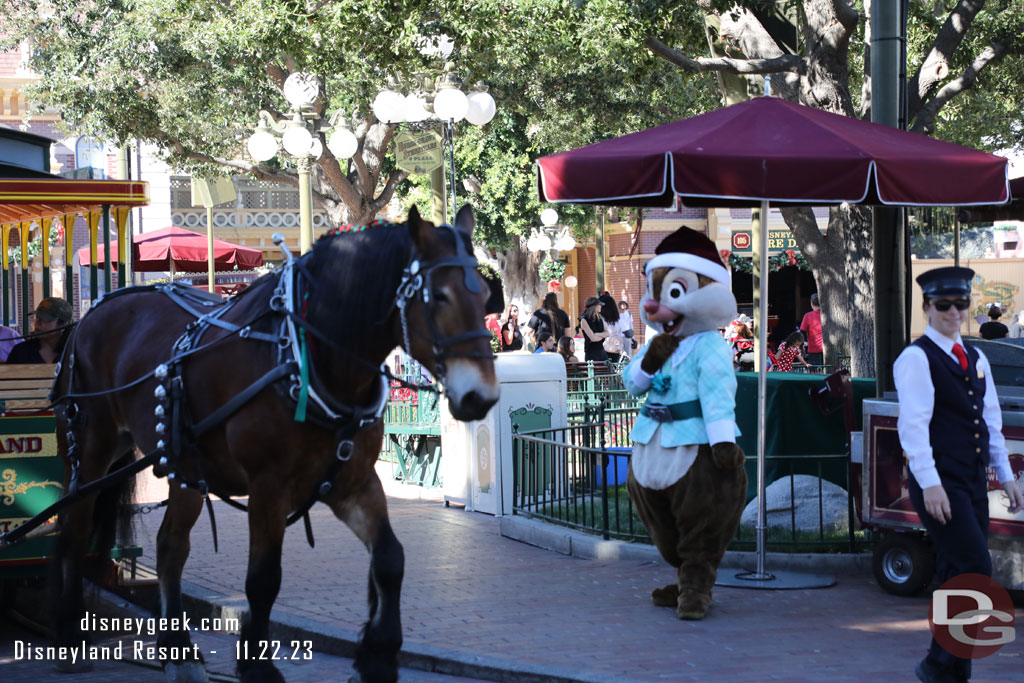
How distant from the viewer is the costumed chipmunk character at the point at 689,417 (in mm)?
6629

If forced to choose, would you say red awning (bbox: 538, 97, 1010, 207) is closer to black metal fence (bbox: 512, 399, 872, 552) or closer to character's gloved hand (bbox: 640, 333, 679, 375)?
character's gloved hand (bbox: 640, 333, 679, 375)

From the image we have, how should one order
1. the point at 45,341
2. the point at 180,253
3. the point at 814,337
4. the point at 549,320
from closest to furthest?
the point at 45,341 → the point at 549,320 → the point at 180,253 → the point at 814,337

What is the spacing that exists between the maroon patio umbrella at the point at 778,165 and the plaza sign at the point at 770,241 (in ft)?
109

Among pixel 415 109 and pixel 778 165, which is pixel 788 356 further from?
pixel 778 165

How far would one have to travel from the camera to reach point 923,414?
514cm

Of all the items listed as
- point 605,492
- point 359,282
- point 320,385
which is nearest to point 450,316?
point 359,282

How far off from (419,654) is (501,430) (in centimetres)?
423

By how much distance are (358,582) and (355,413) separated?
10.8 feet

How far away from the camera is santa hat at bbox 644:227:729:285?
22.2 ft

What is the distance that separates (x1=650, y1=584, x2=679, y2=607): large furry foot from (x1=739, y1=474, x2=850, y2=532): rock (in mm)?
1578

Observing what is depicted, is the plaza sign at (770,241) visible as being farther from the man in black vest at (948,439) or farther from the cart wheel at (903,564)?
the man in black vest at (948,439)

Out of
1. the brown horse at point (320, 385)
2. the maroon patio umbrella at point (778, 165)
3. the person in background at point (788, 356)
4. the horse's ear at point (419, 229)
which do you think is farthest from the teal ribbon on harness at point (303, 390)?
the person in background at point (788, 356)

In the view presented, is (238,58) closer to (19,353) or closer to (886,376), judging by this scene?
(19,353)

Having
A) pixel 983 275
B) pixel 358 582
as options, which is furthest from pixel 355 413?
pixel 983 275
